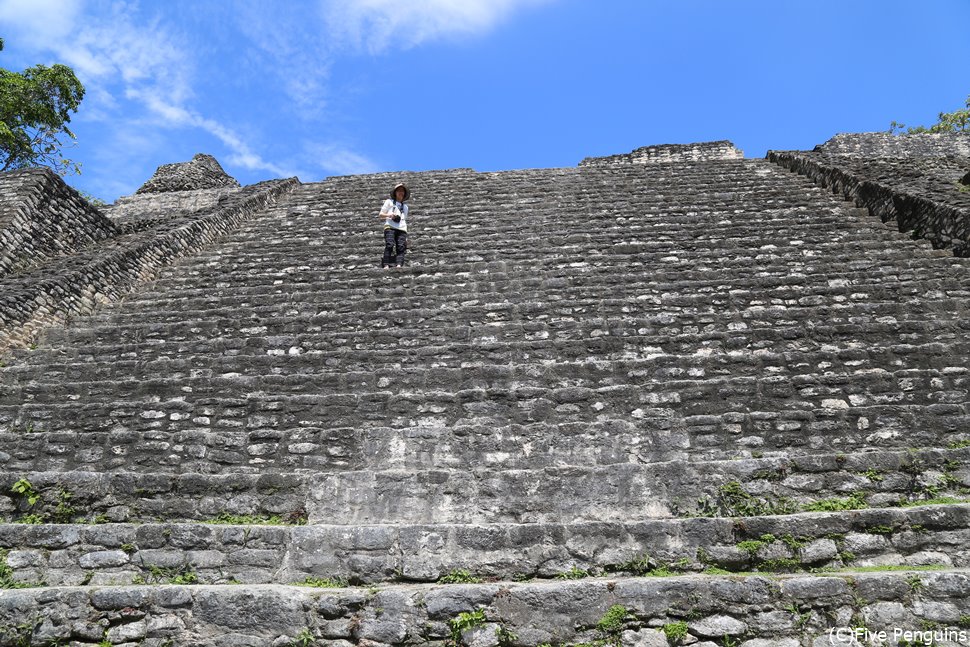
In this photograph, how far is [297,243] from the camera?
8617 mm

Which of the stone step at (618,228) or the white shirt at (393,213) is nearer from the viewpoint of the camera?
the stone step at (618,228)

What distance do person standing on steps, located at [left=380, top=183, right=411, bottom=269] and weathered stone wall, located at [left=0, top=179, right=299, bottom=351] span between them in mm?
3090

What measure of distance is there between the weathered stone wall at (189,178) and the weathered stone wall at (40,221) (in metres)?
4.72

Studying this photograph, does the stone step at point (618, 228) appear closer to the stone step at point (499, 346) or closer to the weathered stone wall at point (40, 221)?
the stone step at point (499, 346)

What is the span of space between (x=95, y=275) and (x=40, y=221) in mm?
2568

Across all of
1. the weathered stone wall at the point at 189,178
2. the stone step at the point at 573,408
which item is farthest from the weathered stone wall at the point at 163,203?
the stone step at the point at 573,408

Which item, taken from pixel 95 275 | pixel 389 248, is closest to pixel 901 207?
pixel 389 248

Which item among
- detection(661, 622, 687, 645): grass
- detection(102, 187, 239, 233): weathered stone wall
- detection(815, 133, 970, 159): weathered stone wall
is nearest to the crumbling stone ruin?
detection(661, 622, 687, 645): grass

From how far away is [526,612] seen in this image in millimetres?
2988

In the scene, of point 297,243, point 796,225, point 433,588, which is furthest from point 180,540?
point 796,225

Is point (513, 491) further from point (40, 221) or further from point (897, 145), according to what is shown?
point (897, 145)

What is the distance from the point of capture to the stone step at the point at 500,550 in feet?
10.7

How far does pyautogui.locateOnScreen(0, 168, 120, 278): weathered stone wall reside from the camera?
26.6 feet

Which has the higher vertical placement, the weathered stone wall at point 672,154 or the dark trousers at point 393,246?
the weathered stone wall at point 672,154
